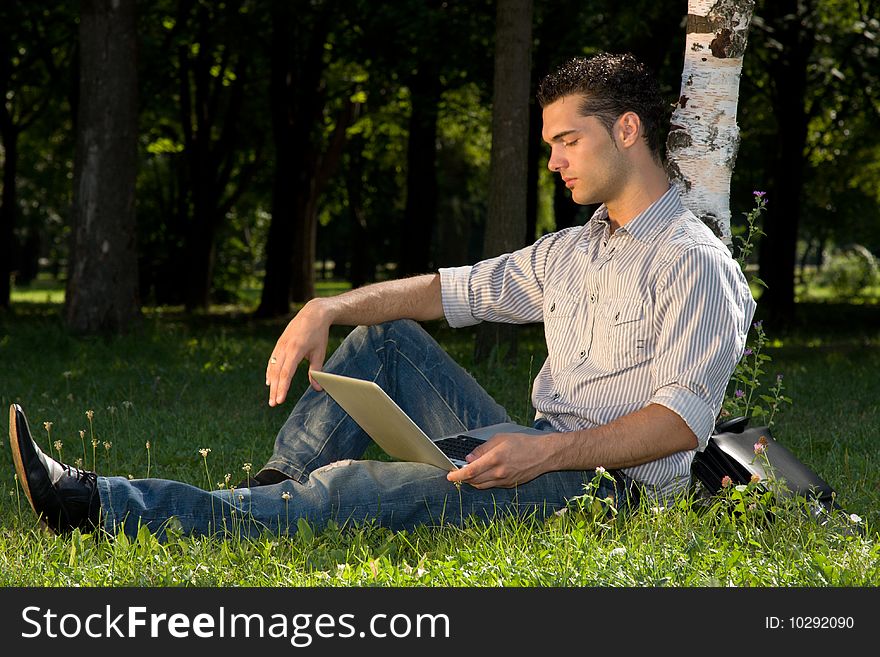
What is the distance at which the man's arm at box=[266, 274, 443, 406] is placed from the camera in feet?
12.9

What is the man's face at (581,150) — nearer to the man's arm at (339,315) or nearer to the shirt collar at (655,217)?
the shirt collar at (655,217)

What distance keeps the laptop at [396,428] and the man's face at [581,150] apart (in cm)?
87

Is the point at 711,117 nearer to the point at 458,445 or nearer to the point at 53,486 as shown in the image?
the point at 458,445

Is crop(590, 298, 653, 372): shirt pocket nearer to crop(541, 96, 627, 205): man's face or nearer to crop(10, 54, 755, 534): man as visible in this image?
crop(10, 54, 755, 534): man

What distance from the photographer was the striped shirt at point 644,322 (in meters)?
3.72

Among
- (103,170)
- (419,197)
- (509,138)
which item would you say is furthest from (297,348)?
(419,197)

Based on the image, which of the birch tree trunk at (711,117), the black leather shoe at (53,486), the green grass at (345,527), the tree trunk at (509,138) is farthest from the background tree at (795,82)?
the black leather shoe at (53,486)

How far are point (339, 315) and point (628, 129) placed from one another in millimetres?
1214

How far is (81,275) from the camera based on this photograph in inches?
479

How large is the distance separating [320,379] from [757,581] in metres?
1.44

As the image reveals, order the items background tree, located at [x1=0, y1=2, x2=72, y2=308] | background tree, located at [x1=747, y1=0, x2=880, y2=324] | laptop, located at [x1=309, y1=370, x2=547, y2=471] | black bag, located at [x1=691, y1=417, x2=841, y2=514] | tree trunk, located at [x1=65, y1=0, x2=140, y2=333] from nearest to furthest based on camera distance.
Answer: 1. laptop, located at [x1=309, y1=370, x2=547, y2=471]
2. black bag, located at [x1=691, y1=417, x2=841, y2=514]
3. tree trunk, located at [x1=65, y1=0, x2=140, y2=333]
4. background tree, located at [x1=747, y1=0, x2=880, y2=324]
5. background tree, located at [x1=0, y1=2, x2=72, y2=308]

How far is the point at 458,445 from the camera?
13.2ft

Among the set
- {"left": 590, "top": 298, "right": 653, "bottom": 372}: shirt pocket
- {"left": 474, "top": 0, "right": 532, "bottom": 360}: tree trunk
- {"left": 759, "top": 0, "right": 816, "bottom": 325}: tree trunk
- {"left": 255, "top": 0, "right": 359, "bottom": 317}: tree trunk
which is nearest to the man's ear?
{"left": 590, "top": 298, "right": 653, "bottom": 372}: shirt pocket

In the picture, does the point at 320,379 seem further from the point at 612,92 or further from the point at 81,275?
the point at 81,275
